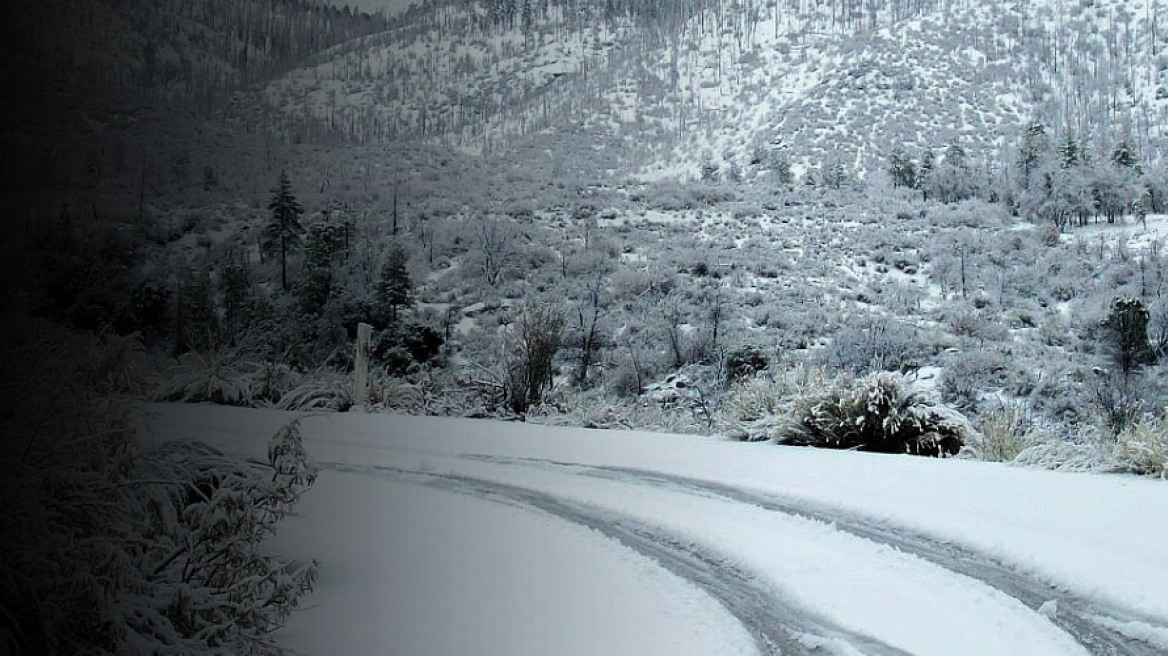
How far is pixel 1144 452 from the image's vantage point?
504cm

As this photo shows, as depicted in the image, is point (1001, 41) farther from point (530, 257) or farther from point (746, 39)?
point (530, 257)

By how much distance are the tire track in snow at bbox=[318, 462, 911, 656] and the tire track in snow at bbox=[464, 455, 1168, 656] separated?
75cm

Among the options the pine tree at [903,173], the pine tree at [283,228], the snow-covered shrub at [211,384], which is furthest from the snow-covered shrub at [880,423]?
the pine tree at [903,173]

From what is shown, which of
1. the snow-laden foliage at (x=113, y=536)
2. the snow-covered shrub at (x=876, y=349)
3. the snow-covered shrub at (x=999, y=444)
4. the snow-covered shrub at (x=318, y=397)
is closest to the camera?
the snow-laden foliage at (x=113, y=536)

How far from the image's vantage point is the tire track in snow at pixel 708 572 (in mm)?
2250

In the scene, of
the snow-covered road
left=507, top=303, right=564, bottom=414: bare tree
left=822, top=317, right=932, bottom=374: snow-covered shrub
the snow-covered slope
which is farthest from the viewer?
the snow-covered slope

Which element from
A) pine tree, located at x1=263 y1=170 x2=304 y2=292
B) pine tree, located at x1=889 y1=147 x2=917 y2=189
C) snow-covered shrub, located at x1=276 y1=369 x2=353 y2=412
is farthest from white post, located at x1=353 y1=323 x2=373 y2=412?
pine tree, located at x1=889 y1=147 x2=917 y2=189

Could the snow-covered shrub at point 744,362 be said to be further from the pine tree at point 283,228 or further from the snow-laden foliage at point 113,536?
the pine tree at point 283,228

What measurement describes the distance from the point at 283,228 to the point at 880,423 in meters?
18.9

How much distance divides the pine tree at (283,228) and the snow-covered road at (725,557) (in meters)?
17.1

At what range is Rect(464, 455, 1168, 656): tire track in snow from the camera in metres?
2.38

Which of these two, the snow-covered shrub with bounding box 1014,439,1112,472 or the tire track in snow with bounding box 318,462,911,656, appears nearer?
the tire track in snow with bounding box 318,462,911,656

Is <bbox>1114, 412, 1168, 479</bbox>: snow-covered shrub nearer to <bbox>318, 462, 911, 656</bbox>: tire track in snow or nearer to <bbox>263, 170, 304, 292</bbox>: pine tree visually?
<bbox>318, 462, 911, 656</bbox>: tire track in snow

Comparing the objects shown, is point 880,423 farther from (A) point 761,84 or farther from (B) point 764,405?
(A) point 761,84
